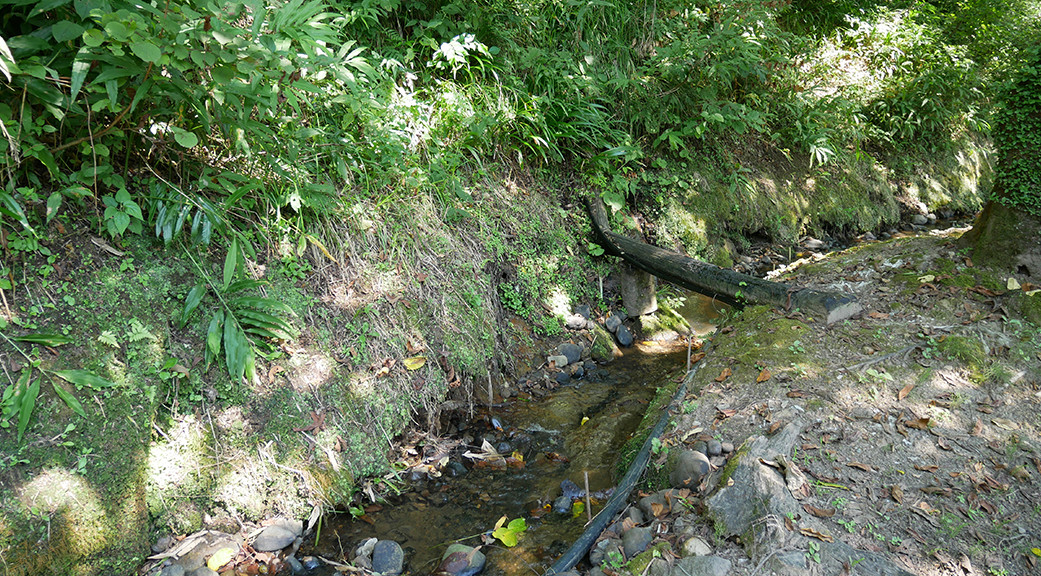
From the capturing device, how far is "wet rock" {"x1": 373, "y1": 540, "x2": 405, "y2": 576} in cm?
291

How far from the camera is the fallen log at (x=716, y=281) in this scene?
404 cm

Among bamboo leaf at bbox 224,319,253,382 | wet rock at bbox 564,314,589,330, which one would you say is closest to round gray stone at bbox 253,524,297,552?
bamboo leaf at bbox 224,319,253,382

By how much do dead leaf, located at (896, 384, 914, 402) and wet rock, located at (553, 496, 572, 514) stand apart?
6.30 feet

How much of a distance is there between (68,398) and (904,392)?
14.0ft

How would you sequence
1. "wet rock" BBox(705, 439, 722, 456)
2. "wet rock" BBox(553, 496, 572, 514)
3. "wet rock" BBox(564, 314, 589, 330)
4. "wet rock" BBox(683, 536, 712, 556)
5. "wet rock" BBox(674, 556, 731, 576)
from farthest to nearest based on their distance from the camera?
"wet rock" BBox(564, 314, 589, 330)
"wet rock" BBox(553, 496, 572, 514)
"wet rock" BBox(705, 439, 722, 456)
"wet rock" BBox(683, 536, 712, 556)
"wet rock" BBox(674, 556, 731, 576)

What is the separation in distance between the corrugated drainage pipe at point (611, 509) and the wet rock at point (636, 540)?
16 centimetres

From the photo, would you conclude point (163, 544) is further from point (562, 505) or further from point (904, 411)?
point (904, 411)

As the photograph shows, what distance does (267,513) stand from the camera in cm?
311

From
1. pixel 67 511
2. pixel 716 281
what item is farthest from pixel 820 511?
pixel 67 511

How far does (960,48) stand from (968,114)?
3.30ft

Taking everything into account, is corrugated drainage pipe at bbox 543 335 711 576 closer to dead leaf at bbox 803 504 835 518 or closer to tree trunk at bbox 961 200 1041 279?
dead leaf at bbox 803 504 835 518

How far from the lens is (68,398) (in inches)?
104

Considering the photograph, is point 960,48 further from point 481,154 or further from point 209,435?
point 209,435

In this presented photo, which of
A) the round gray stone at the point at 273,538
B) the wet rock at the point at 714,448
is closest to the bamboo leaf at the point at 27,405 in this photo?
the round gray stone at the point at 273,538
